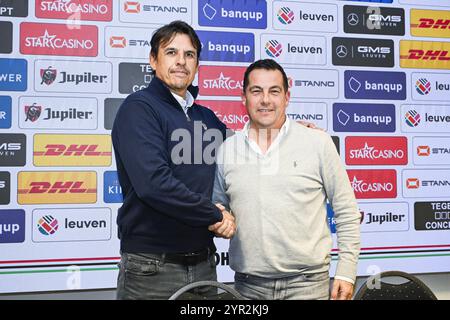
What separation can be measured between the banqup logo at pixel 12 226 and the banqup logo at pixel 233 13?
144cm

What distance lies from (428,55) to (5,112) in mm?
2504

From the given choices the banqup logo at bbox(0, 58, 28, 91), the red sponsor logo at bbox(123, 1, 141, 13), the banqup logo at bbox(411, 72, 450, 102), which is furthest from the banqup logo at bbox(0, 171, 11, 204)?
the banqup logo at bbox(411, 72, 450, 102)

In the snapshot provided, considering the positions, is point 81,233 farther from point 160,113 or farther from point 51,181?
point 160,113

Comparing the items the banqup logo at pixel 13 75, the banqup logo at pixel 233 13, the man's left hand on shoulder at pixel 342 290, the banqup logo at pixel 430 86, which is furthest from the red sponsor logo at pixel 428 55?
the banqup logo at pixel 13 75

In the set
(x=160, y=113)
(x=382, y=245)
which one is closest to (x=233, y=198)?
(x=160, y=113)

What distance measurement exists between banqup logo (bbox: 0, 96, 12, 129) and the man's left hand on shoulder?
1786 millimetres

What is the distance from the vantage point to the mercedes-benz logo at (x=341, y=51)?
8.68ft

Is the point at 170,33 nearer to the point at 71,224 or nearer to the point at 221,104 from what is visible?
the point at 221,104

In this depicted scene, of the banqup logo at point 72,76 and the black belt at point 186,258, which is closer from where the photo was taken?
the black belt at point 186,258

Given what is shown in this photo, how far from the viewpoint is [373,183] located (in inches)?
104

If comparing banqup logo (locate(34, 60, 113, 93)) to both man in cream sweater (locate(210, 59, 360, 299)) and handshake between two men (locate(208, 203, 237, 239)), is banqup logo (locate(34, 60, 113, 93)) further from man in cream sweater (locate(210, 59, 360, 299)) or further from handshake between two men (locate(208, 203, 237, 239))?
handshake between two men (locate(208, 203, 237, 239))

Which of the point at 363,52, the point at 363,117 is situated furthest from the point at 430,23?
the point at 363,117

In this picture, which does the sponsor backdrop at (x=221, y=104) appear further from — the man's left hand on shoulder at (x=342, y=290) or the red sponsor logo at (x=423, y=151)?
the man's left hand on shoulder at (x=342, y=290)

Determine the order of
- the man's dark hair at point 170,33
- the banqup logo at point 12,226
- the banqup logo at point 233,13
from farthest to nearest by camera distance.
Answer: the banqup logo at point 233,13 < the banqup logo at point 12,226 < the man's dark hair at point 170,33
